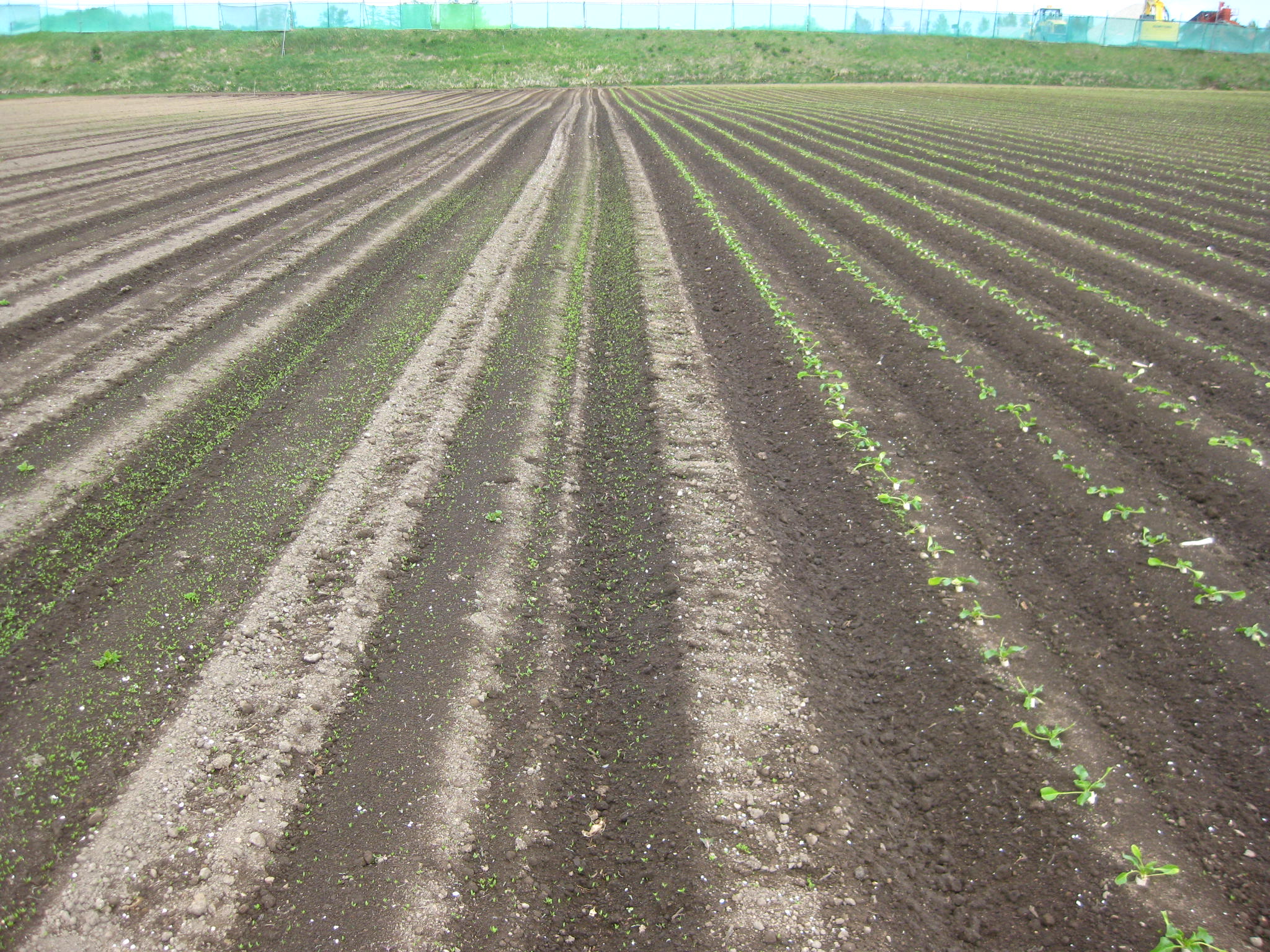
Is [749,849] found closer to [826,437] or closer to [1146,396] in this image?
[826,437]

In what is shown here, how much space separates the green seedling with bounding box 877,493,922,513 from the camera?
5.94 metres

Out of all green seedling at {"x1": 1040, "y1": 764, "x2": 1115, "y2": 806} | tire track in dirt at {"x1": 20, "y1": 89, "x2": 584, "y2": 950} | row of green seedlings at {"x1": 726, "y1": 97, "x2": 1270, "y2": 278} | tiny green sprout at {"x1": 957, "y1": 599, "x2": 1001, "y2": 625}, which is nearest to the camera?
tire track in dirt at {"x1": 20, "y1": 89, "x2": 584, "y2": 950}

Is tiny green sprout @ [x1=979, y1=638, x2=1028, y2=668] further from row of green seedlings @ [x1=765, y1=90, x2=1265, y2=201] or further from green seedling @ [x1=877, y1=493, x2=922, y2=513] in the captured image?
row of green seedlings @ [x1=765, y1=90, x2=1265, y2=201]

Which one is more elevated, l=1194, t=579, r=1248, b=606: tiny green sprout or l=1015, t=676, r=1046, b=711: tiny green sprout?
l=1194, t=579, r=1248, b=606: tiny green sprout

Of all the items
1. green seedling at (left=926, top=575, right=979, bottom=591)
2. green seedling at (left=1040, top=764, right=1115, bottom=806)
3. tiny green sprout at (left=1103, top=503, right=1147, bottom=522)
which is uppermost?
tiny green sprout at (left=1103, top=503, right=1147, bottom=522)

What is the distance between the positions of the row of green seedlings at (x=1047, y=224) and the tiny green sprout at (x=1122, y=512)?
552cm

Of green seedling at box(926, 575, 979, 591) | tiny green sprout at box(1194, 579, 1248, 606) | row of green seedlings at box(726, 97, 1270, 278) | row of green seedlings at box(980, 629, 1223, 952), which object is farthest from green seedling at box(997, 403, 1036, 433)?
row of green seedlings at box(726, 97, 1270, 278)

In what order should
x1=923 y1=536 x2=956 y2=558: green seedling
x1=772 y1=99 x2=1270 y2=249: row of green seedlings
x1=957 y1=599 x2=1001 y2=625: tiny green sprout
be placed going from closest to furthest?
x1=957 y1=599 x2=1001 y2=625: tiny green sprout → x1=923 y1=536 x2=956 y2=558: green seedling → x1=772 y1=99 x2=1270 y2=249: row of green seedlings

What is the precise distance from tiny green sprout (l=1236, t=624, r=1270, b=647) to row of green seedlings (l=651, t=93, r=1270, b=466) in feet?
7.51

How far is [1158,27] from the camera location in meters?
62.0

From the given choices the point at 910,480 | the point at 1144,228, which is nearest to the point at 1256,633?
the point at 910,480

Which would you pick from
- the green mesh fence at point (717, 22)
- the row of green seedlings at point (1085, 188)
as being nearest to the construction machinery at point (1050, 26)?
the green mesh fence at point (717, 22)

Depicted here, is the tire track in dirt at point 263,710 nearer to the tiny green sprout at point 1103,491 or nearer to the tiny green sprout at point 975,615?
the tiny green sprout at point 975,615

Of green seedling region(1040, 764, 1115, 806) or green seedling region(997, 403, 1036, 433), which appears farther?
green seedling region(997, 403, 1036, 433)
